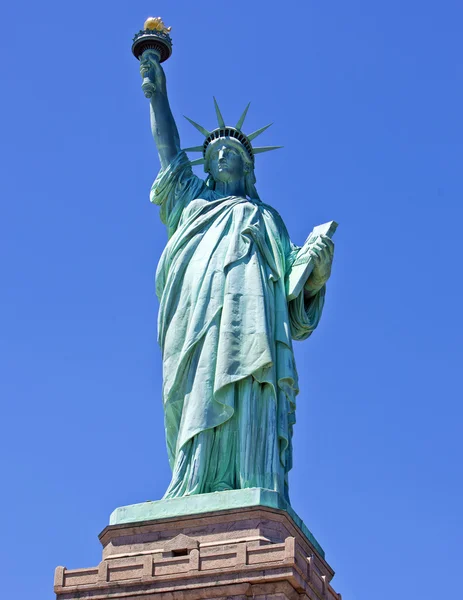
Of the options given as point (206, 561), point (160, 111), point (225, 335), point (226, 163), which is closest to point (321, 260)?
point (225, 335)

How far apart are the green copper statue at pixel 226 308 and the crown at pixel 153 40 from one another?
7 cm

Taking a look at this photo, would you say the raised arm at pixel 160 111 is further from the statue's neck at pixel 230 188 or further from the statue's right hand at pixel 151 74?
the statue's neck at pixel 230 188

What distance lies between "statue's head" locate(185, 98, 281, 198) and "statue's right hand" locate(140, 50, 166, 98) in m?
0.91

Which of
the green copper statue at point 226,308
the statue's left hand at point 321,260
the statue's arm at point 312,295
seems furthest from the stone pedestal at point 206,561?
the statue's left hand at point 321,260

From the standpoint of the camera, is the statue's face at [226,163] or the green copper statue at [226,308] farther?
the statue's face at [226,163]

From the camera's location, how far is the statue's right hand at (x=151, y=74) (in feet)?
81.0

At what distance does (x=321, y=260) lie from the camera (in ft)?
76.8

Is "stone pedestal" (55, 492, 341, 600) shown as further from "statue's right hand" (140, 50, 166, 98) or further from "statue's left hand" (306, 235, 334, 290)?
"statue's right hand" (140, 50, 166, 98)

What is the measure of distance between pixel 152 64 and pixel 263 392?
5.95 metres

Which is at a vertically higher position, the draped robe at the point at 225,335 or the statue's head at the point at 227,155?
the statue's head at the point at 227,155

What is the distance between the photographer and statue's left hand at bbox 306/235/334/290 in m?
23.4

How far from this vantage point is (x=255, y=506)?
2031 cm

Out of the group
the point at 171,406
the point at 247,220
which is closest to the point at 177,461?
the point at 171,406

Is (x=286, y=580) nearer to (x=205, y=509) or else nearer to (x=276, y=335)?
(x=205, y=509)
